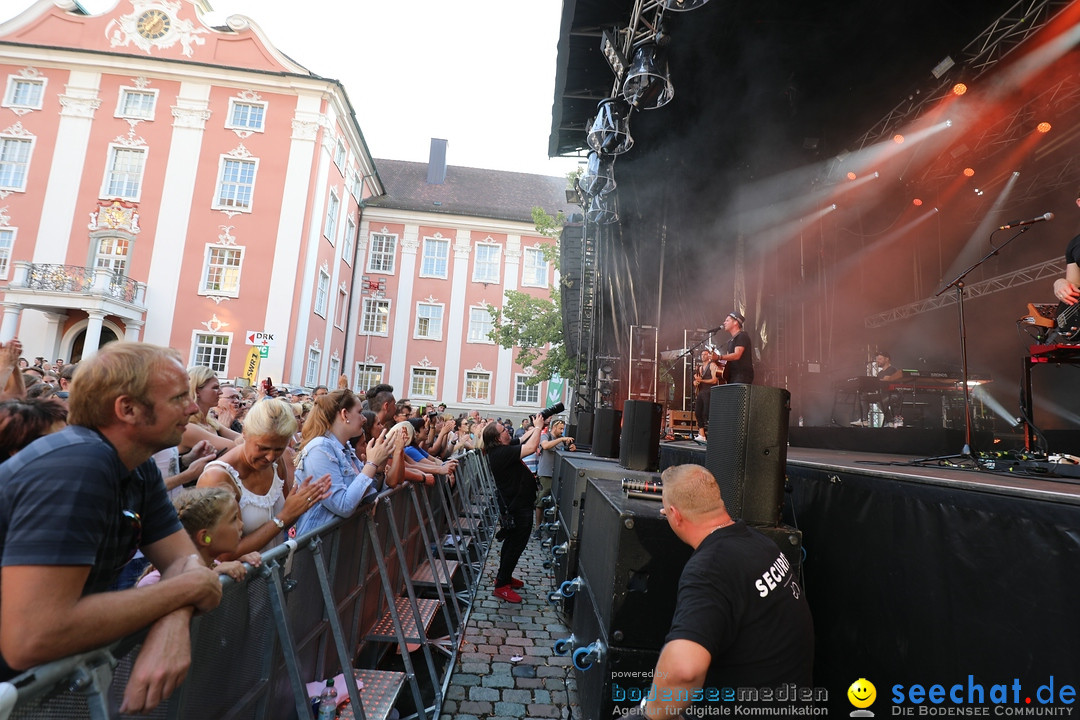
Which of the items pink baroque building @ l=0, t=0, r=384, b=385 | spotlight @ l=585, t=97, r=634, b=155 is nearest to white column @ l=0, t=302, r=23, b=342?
pink baroque building @ l=0, t=0, r=384, b=385

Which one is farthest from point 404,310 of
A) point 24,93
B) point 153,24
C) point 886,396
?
point 886,396

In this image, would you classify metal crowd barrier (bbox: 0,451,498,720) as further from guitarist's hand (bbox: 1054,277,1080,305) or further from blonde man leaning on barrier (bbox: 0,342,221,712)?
guitarist's hand (bbox: 1054,277,1080,305)

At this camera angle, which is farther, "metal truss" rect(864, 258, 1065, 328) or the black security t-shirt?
"metal truss" rect(864, 258, 1065, 328)

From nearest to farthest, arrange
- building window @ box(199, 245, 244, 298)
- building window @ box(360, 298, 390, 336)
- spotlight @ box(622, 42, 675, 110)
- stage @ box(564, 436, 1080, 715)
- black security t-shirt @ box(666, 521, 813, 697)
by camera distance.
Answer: stage @ box(564, 436, 1080, 715) → black security t-shirt @ box(666, 521, 813, 697) → spotlight @ box(622, 42, 675, 110) → building window @ box(199, 245, 244, 298) → building window @ box(360, 298, 390, 336)

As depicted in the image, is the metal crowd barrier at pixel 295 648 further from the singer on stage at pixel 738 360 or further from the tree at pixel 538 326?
the tree at pixel 538 326

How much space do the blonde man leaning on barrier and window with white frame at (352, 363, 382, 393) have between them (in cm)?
3146

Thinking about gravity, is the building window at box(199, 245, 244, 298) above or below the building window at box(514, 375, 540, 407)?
above

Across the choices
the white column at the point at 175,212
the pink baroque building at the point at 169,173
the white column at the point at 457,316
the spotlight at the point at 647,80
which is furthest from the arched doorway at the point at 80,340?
the spotlight at the point at 647,80

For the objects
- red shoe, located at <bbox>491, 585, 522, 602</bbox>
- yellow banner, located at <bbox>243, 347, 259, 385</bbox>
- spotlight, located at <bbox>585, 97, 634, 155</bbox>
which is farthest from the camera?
yellow banner, located at <bbox>243, 347, 259, 385</bbox>

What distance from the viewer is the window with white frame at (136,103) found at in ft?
80.2

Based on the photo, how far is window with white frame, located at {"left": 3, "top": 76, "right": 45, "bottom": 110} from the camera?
24.5m

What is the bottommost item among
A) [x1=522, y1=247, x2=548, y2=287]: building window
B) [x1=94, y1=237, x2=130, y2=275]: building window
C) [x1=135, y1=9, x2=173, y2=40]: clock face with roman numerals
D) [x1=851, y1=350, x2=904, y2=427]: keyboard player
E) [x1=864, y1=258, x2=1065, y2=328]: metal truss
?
[x1=851, y1=350, x2=904, y2=427]: keyboard player

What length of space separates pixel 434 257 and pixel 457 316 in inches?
155

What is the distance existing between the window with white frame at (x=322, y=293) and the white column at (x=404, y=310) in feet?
17.1
